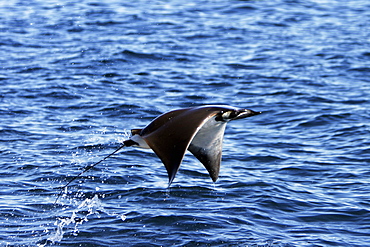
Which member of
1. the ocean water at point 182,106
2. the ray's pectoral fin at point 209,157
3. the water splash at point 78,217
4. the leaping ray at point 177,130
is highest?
the leaping ray at point 177,130

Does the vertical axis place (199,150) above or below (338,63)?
above

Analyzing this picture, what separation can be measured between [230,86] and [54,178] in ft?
16.8

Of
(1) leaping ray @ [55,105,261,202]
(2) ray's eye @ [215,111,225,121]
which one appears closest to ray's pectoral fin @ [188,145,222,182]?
(1) leaping ray @ [55,105,261,202]

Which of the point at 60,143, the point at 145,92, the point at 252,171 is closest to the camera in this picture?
the point at 252,171

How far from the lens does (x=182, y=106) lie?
10336 millimetres

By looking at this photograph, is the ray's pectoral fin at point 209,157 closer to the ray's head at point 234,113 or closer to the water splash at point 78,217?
the ray's head at point 234,113

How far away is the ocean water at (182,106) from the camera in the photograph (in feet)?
20.9

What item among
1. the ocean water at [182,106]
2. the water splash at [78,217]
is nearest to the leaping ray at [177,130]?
the water splash at [78,217]

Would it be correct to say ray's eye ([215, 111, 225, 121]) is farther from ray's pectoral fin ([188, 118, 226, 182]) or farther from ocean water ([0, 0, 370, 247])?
ocean water ([0, 0, 370, 247])

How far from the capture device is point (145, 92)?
36.3 ft

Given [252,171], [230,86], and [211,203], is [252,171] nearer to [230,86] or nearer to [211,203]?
[211,203]

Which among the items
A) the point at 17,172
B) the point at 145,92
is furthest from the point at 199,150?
the point at 145,92

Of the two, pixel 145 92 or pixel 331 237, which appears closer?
pixel 331 237

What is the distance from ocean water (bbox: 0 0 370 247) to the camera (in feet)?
20.9
